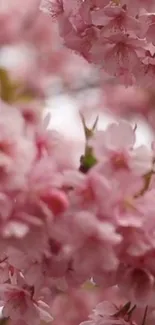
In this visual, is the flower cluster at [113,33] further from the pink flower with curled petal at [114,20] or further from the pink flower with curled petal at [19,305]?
the pink flower with curled petal at [19,305]

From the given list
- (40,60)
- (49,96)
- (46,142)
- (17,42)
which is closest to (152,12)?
(46,142)

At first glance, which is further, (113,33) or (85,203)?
(113,33)

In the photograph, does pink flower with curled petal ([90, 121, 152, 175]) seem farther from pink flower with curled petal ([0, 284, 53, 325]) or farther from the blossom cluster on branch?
pink flower with curled petal ([0, 284, 53, 325])

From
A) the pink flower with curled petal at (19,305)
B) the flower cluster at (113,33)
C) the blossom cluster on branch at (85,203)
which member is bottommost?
the pink flower with curled petal at (19,305)

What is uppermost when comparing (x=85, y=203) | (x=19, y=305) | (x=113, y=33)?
(x=113, y=33)

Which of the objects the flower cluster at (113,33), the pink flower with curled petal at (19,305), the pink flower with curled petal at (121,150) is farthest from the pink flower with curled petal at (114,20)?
the pink flower with curled petal at (19,305)

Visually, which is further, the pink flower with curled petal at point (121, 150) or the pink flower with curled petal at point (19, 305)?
the pink flower with curled petal at point (19, 305)

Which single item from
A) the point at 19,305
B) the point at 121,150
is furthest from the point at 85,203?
the point at 19,305

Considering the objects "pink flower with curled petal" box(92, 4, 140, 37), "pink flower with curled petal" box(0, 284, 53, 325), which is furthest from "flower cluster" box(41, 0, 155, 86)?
"pink flower with curled petal" box(0, 284, 53, 325)

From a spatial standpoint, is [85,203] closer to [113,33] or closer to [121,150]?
[121,150]
